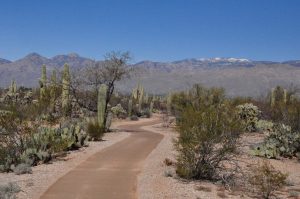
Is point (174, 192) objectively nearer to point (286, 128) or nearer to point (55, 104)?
point (286, 128)

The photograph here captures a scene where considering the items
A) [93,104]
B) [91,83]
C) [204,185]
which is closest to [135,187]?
[204,185]

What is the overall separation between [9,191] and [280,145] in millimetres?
14047

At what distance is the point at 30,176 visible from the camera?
1412 centimetres

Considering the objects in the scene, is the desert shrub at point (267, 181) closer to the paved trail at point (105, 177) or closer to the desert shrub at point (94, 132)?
the paved trail at point (105, 177)

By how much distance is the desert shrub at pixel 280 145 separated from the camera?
21547 mm

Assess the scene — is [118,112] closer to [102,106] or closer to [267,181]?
[102,106]

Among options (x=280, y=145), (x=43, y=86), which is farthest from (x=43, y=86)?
(x=280, y=145)

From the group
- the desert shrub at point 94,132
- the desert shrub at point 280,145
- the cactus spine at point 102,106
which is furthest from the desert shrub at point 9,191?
the cactus spine at point 102,106

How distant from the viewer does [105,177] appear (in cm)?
1413

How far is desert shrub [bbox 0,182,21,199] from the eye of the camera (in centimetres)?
1080

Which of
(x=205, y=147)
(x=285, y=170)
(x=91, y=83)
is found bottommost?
(x=285, y=170)

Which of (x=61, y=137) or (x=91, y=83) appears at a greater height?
(x=91, y=83)

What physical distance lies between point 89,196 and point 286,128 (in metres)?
14.3

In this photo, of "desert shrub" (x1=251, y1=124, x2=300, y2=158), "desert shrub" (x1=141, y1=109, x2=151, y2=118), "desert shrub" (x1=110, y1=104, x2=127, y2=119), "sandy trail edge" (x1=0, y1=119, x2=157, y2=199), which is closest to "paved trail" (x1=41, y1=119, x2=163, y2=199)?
"sandy trail edge" (x1=0, y1=119, x2=157, y2=199)
